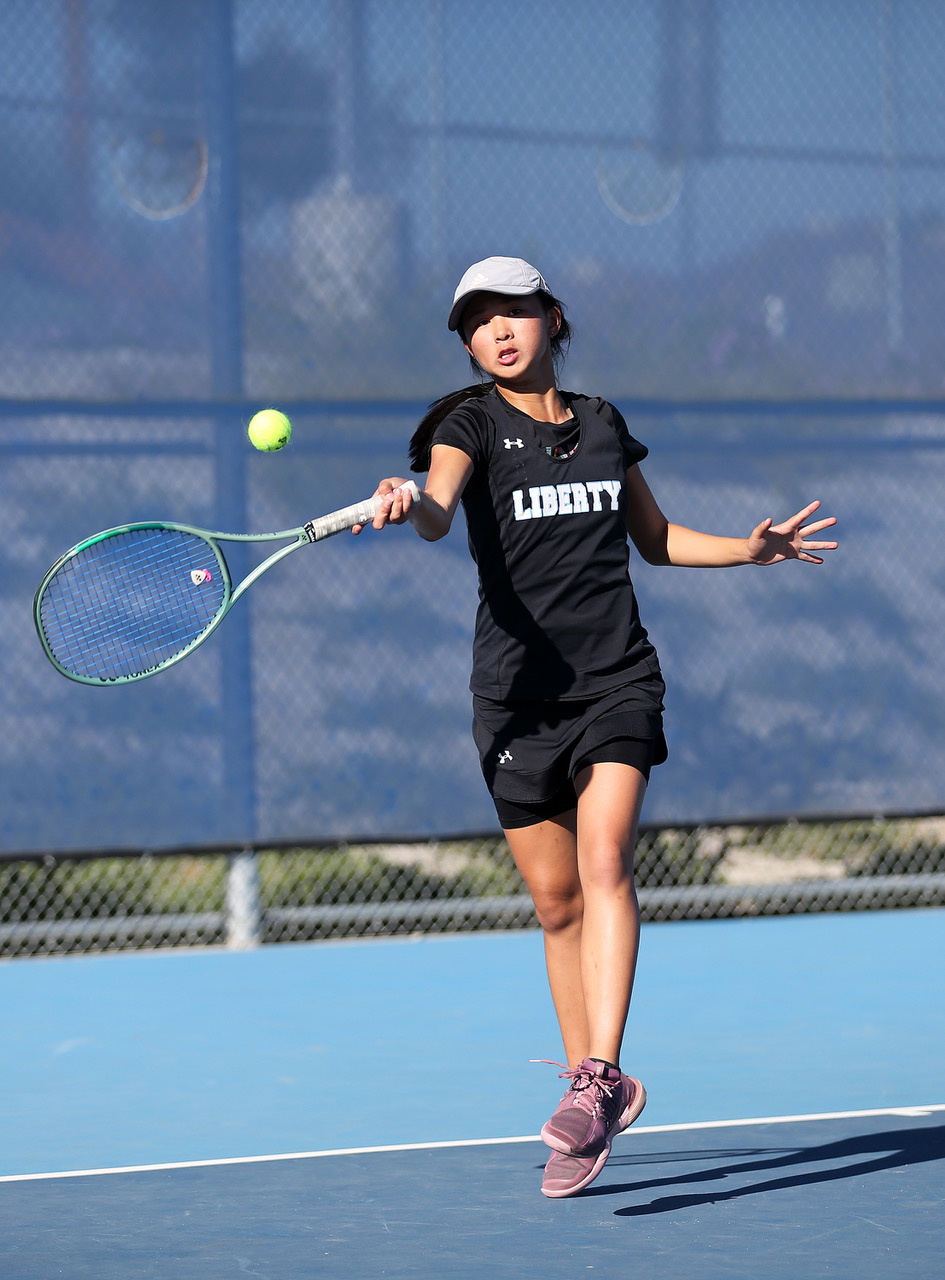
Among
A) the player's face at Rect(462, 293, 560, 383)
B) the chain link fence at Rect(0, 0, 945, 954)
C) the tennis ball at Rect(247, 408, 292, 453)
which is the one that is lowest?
the tennis ball at Rect(247, 408, 292, 453)

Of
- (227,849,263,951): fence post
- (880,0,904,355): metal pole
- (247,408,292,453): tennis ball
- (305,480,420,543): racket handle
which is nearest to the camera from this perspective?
(305,480,420,543): racket handle

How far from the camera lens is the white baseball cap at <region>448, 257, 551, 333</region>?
3180 millimetres

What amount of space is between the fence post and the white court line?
7.65 ft

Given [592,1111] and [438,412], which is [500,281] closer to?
[438,412]

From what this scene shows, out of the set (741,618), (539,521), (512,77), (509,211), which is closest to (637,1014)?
(741,618)

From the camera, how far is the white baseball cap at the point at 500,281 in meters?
3.18

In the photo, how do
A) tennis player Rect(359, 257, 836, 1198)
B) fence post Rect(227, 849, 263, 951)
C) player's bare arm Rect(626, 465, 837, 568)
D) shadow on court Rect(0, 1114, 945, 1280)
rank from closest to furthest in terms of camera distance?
shadow on court Rect(0, 1114, 945, 1280)
tennis player Rect(359, 257, 836, 1198)
player's bare arm Rect(626, 465, 837, 568)
fence post Rect(227, 849, 263, 951)

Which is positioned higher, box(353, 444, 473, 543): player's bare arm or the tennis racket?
the tennis racket

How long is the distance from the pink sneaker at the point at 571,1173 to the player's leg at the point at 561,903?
364 mm

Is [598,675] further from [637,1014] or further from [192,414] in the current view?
[192,414]

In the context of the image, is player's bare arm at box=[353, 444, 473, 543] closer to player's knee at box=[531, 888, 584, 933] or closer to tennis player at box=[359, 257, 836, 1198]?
tennis player at box=[359, 257, 836, 1198]

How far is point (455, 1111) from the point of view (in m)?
3.86

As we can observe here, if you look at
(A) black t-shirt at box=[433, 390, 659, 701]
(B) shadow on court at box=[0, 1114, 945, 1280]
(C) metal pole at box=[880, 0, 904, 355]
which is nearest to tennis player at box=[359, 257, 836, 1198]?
(A) black t-shirt at box=[433, 390, 659, 701]

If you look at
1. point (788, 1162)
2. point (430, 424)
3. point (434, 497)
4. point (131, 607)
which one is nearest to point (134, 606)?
point (131, 607)
